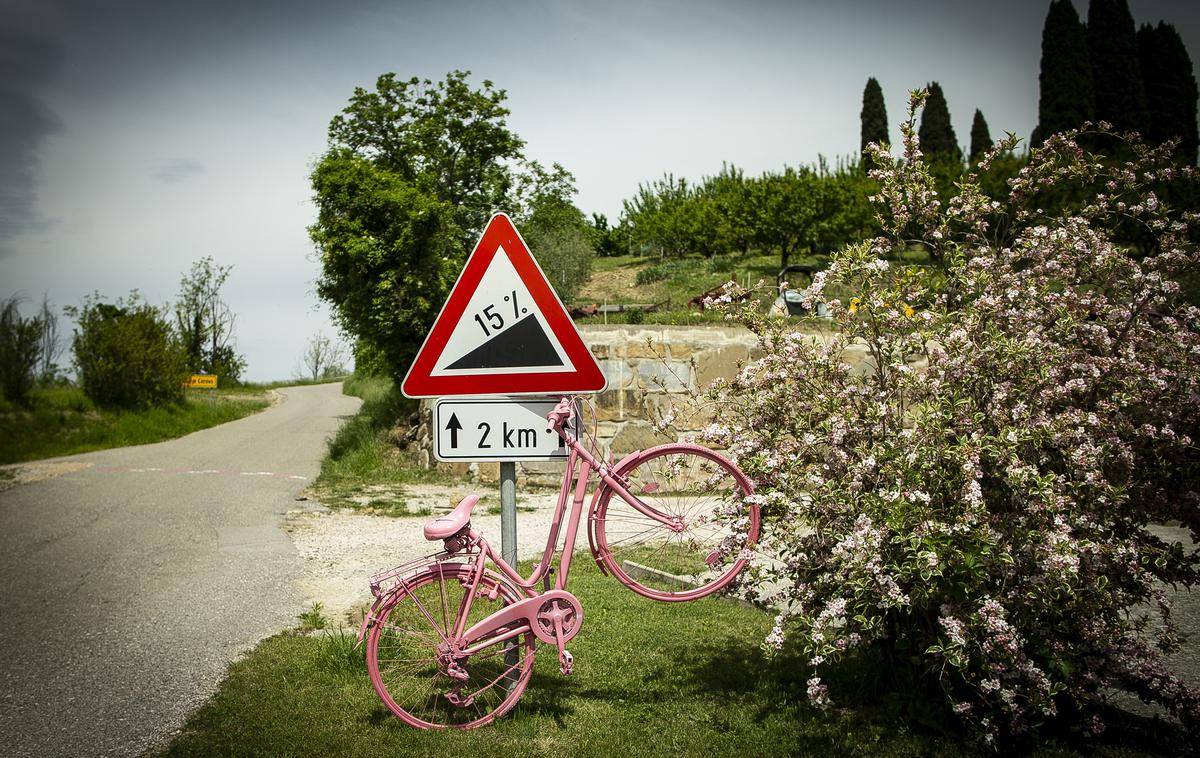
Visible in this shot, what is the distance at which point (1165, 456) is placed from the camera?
380cm

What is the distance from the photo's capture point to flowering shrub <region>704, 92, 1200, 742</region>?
3334 millimetres

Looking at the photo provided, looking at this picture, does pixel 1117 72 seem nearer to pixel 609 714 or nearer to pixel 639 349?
pixel 639 349

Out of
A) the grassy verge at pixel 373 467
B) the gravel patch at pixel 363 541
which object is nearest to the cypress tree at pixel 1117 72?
the grassy verge at pixel 373 467

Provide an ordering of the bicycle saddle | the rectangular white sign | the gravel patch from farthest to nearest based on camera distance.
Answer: the gravel patch, the rectangular white sign, the bicycle saddle

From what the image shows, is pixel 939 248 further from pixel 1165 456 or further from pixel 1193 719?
pixel 1193 719

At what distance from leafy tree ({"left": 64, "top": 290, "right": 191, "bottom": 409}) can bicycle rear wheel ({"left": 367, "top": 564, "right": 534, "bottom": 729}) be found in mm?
20307

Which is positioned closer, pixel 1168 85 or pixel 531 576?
pixel 531 576

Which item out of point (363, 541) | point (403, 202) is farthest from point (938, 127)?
point (363, 541)

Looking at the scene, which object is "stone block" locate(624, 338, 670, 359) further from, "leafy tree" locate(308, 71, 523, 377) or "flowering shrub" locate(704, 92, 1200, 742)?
"flowering shrub" locate(704, 92, 1200, 742)

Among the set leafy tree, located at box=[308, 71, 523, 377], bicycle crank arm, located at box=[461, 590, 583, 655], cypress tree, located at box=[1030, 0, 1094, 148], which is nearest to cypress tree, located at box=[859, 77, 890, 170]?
cypress tree, located at box=[1030, 0, 1094, 148]

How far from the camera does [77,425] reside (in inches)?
747

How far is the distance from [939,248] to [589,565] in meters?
4.37

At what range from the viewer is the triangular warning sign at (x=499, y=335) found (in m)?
3.81

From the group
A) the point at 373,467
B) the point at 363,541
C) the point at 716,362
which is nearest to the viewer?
the point at 363,541
